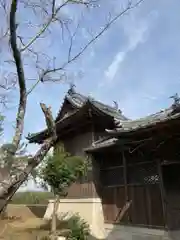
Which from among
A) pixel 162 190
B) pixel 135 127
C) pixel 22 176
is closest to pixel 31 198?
pixel 162 190

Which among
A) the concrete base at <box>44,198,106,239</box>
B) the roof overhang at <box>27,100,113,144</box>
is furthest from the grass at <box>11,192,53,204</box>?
the roof overhang at <box>27,100,113,144</box>

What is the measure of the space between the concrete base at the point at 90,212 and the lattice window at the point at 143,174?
176 centimetres

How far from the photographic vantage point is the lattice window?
870cm

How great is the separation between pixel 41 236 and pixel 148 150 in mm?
4591

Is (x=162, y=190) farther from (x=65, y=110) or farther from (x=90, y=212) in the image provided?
(x=65, y=110)

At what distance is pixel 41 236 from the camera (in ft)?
29.0

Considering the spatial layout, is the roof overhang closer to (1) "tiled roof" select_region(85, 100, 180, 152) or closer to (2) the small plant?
A: (1) "tiled roof" select_region(85, 100, 180, 152)

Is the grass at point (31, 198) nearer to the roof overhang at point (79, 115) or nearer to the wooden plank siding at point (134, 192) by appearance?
the roof overhang at point (79, 115)

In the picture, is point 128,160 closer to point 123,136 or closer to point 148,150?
point 148,150

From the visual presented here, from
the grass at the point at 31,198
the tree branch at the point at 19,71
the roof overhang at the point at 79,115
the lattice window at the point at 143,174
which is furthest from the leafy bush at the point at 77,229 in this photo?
the grass at the point at 31,198

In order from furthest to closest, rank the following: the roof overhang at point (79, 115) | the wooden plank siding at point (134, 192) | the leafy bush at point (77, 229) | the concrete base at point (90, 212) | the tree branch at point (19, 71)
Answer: the roof overhang at point (79, 115)
the concrete base at point (90, 212)
the leafy bush at point (77, 229)
the wooden plank siding at point (134, 192)
the tree branch at point (19, 71)

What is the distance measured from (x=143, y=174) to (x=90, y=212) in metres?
2.66

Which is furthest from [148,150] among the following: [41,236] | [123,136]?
[41,236]

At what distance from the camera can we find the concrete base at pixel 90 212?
976 centimetres
